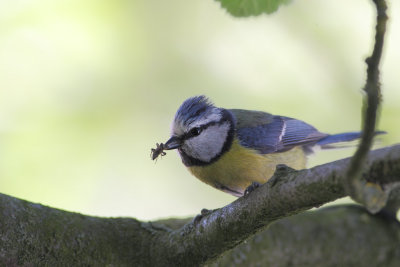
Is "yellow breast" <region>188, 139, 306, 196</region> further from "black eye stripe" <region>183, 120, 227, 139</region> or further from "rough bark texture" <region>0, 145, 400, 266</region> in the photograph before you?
"rough bark texture" <region>0, 145, 400, 266</region>

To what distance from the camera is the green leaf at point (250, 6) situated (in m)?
1.45

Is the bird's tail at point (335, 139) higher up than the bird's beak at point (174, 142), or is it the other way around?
the bird's beak at point (174, 142)

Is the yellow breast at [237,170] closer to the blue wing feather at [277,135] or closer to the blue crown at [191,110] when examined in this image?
the blue wing feather at [277,135]

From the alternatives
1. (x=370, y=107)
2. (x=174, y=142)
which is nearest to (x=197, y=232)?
(x=174, y=142)

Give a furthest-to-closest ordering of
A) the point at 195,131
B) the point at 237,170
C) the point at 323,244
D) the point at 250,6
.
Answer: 1. the point at 195,131
2. the point at 237,170
3. the point at 323,244
4. the point at 250,6

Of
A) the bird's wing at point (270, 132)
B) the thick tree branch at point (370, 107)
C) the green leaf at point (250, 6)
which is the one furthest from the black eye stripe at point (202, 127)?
the thick tree branch at point (370, 107)

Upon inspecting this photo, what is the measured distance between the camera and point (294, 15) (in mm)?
4152

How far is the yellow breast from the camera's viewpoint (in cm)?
296

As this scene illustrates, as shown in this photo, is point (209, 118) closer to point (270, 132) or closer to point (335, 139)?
point (270, 132)

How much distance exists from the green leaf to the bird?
147cm

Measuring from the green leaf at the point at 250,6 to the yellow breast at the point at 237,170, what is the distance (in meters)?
1.54

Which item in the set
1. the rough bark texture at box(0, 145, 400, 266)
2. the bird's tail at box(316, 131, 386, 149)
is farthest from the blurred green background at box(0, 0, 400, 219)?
the rough bark texture at box(0, 145, 400, 266)

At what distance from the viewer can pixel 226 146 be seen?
307 centimetres

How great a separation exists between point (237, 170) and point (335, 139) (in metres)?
0.86
